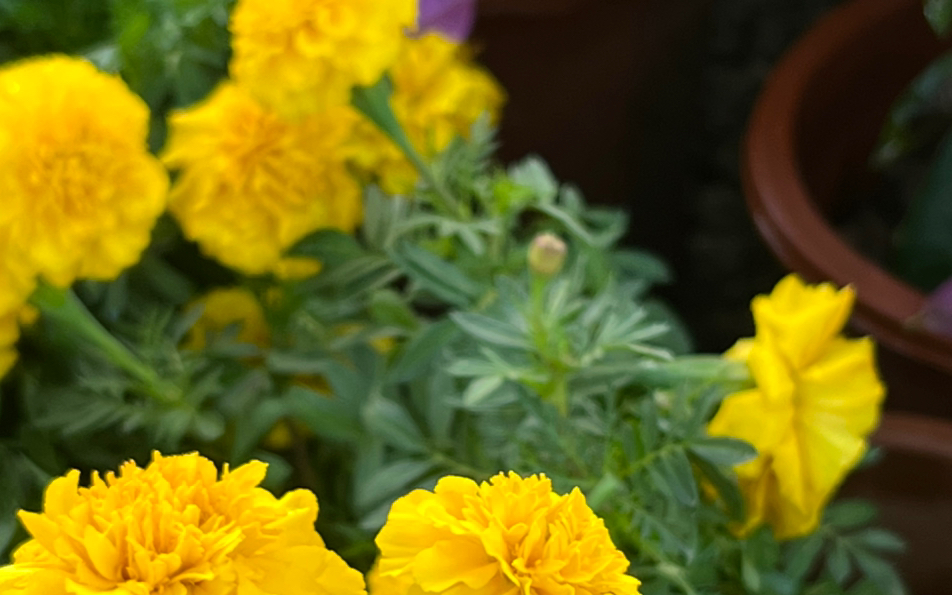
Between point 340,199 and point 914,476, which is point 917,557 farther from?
point 340,199

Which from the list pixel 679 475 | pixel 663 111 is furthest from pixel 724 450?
pixel 663 111

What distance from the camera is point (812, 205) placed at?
26.9 inches

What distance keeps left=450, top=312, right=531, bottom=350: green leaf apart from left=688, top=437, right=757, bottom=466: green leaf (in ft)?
0.25

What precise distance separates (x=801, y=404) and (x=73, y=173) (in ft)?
0.94

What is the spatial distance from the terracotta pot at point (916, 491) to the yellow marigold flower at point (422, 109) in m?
0.29

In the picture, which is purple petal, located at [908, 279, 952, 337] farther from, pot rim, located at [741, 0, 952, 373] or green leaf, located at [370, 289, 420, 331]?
green leaf, located at [370, 289, 420, 331]

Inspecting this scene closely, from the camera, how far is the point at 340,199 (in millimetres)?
469

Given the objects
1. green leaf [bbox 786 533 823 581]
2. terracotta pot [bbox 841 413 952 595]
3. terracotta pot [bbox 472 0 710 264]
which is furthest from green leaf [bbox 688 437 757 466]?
terracotta pot [bbox 472 0 710 264]

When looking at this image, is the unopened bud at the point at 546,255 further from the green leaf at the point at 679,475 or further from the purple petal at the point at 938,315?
the purple petal at the point at 938,315

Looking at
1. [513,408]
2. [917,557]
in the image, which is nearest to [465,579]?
[513,408]

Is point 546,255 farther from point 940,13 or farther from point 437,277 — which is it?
point 940,13

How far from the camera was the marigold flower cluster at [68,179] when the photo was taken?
35 cm

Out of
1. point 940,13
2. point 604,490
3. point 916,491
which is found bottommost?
point 916,491

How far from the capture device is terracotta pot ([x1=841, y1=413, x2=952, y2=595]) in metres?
0.53
